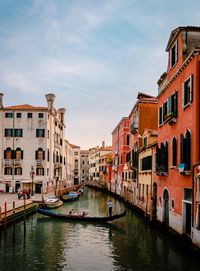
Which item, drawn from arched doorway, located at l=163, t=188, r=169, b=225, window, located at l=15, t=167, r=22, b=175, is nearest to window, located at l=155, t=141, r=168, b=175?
arched doorway, located at l=163, t=188, r=169, b=225

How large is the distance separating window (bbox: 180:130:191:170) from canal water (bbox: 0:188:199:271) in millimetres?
3760

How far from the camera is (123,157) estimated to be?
39.7m

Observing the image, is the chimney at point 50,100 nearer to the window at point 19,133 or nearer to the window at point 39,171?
the window at point 19,133

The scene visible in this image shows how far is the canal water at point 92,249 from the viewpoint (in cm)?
1145

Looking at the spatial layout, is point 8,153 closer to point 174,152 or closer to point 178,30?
point 174,152

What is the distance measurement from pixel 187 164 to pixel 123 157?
89.0 ft

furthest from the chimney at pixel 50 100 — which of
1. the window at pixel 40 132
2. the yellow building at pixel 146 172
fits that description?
the yellow building at pixel 146 172

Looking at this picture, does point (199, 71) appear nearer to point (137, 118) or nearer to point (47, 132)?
point (137, 118)

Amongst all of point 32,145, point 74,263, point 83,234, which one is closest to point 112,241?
point 83,234

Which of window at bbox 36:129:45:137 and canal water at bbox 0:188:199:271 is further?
window at bbox 36:129:45:137

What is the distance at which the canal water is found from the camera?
37.6 ft

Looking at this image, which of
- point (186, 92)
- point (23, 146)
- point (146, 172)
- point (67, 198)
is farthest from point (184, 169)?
point (23, 146)

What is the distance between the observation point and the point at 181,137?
43.1 ft

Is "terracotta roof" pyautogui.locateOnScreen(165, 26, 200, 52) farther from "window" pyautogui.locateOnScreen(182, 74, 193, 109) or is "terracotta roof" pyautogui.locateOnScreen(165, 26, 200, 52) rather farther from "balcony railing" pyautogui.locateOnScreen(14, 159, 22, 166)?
"balcony railing" pyautogui.locateOnScreen(14, 159, 22, 166)
